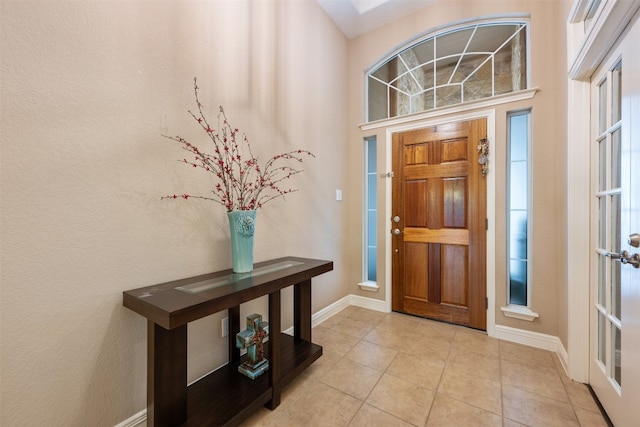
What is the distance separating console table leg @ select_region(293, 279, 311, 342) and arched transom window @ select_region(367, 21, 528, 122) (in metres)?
2.15

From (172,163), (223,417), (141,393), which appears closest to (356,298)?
(223,417)

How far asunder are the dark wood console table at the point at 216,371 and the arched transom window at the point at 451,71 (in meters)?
2.18

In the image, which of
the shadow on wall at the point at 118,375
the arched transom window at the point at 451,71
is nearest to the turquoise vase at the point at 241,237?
the shadow on wall at the point at 118,375

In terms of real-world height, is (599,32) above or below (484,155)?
above

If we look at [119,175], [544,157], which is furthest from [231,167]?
[544,157]

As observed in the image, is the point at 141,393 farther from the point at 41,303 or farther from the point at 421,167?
the point at 421,167

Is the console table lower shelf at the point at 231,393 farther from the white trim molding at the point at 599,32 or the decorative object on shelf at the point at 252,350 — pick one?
the white trim molding at the point at 599,32

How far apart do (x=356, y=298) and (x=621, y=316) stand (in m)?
2.17

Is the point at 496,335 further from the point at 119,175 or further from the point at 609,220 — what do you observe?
the point at 119,175

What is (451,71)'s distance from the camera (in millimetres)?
2596

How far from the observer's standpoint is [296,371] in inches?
64.1

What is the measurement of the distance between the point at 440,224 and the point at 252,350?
2.04 m

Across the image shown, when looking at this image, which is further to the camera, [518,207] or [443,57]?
[443,57]

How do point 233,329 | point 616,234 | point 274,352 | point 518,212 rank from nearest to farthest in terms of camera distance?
point 616,234 < point 274,352 < point 233,329 < point 518,212
